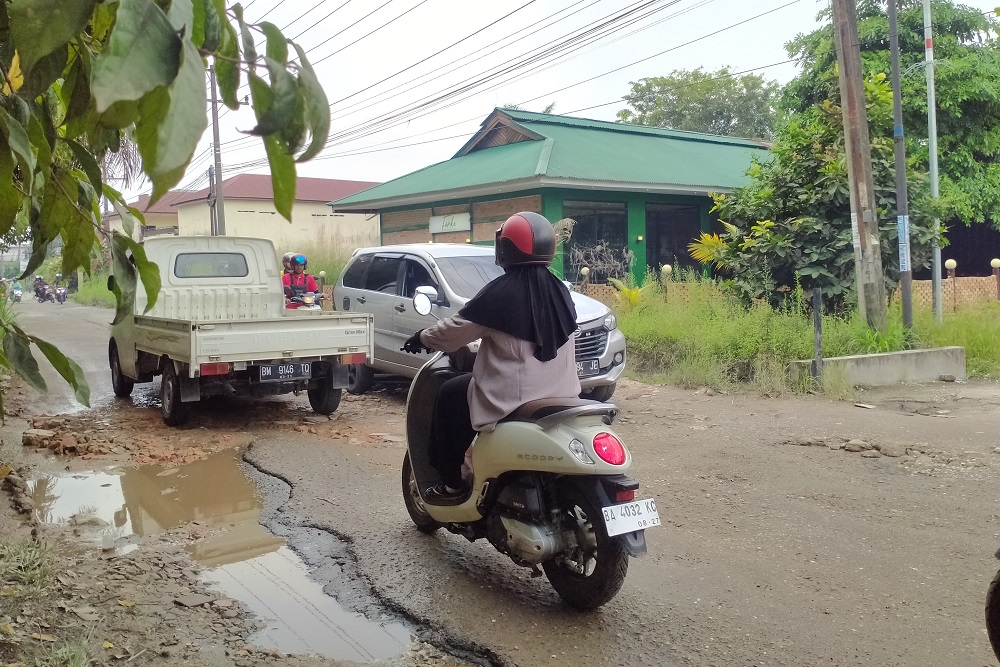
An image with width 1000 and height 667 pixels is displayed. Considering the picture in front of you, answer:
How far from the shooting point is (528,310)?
3998mm

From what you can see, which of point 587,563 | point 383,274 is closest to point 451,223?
point 383,274

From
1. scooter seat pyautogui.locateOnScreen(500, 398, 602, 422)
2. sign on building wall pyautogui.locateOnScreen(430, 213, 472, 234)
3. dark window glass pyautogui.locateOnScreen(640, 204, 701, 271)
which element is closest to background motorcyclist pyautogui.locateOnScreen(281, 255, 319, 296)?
sign on building wall pyautogui.locateOnScreen(430, 213, 472, 234)

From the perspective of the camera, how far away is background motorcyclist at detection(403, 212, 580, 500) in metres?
4.00

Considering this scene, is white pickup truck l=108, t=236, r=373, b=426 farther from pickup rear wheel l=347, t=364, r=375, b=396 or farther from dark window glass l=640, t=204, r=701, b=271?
A: dark window glass l=640, t=204, r=701, b=271

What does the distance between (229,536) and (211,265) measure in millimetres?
5723

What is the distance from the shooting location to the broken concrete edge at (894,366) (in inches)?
394

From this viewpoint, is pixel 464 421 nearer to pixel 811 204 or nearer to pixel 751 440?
pixel 751 440

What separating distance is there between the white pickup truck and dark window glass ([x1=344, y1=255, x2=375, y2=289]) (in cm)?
110

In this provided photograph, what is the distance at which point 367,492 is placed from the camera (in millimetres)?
6098

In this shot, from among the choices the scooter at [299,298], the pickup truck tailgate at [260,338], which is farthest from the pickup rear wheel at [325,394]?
the scooter at [299,298]

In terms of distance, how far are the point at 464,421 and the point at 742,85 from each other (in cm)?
3958

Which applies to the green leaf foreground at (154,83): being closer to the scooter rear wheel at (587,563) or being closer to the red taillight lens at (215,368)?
the scooter rear wheel at (587,563)

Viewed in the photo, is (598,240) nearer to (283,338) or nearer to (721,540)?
(283,338)

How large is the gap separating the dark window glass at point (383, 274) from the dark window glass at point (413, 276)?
0.72 feet
